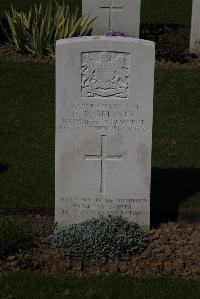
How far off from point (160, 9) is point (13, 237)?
49.7 feet

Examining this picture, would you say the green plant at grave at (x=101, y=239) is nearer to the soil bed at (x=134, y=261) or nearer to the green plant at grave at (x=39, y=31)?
the soil bed at (x=134, y=261)

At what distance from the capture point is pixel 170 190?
8.91 meters

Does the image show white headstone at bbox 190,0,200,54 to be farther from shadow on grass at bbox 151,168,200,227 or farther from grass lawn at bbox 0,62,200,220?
shadow on grass at bbox 151,168,200,227

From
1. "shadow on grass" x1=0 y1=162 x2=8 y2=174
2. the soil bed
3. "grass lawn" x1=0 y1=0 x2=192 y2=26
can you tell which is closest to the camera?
the soil bed

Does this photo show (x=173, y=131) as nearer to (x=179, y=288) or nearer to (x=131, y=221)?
(x=131, y=221)

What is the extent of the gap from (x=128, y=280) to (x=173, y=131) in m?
4.71

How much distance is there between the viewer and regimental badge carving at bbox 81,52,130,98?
7.16 m

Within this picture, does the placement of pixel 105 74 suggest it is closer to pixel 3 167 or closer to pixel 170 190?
pixel 170 190

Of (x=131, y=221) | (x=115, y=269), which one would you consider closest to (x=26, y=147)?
(x=131, y=221)

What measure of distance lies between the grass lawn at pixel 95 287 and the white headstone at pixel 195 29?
946 centimetres

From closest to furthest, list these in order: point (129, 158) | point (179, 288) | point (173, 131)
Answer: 1. point (179, 288)
2. point (129, 158)
3. point (173, 131)

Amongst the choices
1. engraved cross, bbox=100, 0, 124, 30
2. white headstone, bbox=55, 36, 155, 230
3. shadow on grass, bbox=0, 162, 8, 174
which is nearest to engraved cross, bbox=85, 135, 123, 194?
white headstone, bbox=55, 36, 155, 230

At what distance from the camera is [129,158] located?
7438 mm

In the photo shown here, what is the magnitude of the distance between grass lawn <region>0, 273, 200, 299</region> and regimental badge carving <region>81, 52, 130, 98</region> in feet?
5.73
